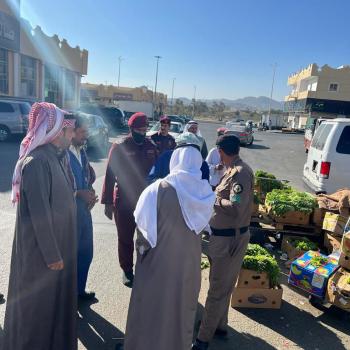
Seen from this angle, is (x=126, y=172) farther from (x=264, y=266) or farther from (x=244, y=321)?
(x=244, y=321)

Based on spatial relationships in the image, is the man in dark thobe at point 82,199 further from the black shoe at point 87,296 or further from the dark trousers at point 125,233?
the dark trousers at point 125,233

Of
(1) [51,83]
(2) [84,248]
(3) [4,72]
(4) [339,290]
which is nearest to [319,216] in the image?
(4) [339,290]

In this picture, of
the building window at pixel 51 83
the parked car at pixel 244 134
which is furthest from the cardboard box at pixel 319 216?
the building window at pixel 51 83

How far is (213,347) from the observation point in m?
3.32

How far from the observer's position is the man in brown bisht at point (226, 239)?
10.2 ft

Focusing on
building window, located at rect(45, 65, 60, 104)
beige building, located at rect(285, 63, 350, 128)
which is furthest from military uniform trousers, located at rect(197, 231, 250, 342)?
beige building, located at rect(285, 63, 350, 128)

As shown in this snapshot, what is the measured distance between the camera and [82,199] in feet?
12.0

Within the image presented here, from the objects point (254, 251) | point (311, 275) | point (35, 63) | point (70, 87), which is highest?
point (35, 63)

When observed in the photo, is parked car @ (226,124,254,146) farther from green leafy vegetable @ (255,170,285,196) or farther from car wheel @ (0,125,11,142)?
green leafy vegetable @ (255,170,285,196)

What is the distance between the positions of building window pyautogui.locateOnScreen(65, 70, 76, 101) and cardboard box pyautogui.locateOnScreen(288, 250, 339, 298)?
29175mm

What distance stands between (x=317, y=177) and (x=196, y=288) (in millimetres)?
5081

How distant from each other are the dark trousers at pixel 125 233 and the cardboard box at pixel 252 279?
135cm

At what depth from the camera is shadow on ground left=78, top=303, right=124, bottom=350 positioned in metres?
3.26

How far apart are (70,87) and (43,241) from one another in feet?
99.9
